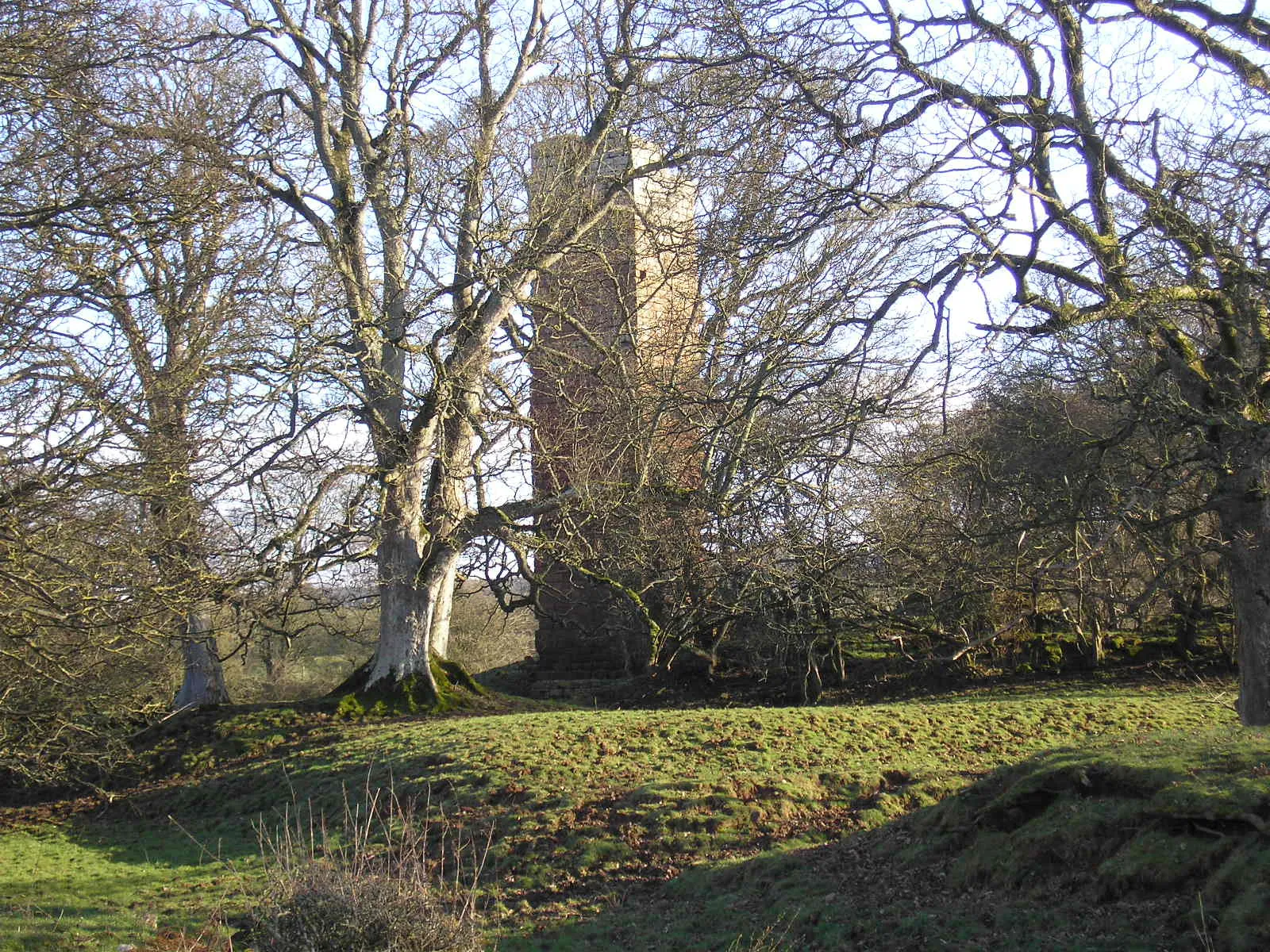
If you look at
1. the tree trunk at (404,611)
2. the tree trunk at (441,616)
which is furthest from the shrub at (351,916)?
the tree trunk at (441,616)

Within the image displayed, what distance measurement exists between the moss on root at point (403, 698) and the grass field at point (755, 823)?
1.93ft

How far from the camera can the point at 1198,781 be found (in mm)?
6863

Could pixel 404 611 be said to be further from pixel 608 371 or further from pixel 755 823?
pixel 755 823

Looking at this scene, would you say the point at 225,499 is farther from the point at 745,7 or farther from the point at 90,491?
the point at 745,7

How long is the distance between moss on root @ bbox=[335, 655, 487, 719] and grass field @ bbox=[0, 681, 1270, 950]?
59cm

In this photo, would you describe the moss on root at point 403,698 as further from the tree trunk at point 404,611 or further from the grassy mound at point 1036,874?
the grassy mound at point 1036,874

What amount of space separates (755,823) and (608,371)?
9.02m

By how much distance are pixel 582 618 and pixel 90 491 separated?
15.9 m

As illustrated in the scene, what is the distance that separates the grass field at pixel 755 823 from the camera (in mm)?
6551

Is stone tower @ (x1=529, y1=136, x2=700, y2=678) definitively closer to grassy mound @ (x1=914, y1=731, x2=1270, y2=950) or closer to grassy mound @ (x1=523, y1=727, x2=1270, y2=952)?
grassy mound @ (x1=523, y1=727, x2=1270, y2=952)

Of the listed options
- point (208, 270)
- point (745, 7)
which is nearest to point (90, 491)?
point (208, 270)

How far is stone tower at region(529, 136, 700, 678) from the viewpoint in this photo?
15.3 m

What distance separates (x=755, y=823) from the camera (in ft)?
32.8

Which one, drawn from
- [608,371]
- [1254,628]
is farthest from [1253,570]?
[608,371]
